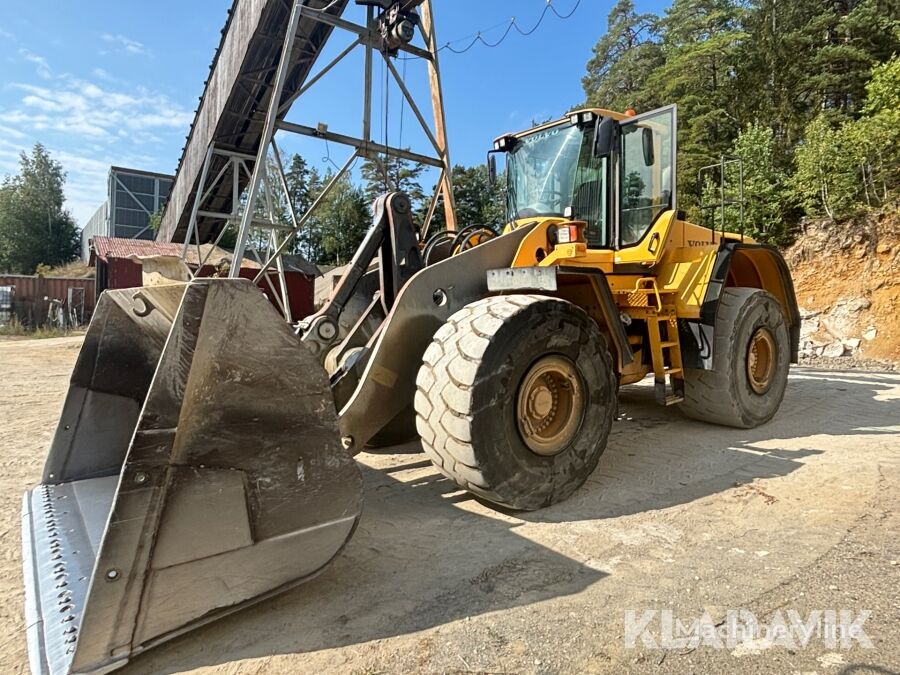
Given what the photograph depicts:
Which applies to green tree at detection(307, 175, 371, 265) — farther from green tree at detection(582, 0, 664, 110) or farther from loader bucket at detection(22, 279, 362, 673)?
loader bucket at detection(22, 279, 362, 673)

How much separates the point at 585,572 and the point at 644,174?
350 centimetres

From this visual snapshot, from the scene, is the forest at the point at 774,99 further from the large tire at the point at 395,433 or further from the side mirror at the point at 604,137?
the large tire at the point at 395,433

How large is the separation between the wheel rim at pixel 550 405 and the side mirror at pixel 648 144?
222 centimetres


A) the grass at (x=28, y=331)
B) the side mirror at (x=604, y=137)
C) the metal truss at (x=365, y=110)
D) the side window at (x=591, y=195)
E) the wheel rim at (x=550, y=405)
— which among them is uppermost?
the metal truss at (x=365, y=110)

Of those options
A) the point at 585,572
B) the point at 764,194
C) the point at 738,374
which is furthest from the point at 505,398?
the point at 764,194


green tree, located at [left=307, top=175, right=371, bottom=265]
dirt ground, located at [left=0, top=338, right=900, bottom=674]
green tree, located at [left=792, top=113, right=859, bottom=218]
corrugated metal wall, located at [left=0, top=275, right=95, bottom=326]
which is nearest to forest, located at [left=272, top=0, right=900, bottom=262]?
green tree, located at [left=792, top=113, right=859, bottom=218]

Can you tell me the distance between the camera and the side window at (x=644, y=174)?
4.62 metres

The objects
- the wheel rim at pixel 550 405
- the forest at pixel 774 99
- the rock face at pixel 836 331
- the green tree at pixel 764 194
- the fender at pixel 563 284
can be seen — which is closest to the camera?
the wheel rim at pixel 550 405

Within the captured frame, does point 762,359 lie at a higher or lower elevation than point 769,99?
lower

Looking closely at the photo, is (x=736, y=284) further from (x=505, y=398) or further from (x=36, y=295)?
(x=36, y=295)

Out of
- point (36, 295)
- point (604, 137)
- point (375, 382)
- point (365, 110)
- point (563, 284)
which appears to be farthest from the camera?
point (36, 295)

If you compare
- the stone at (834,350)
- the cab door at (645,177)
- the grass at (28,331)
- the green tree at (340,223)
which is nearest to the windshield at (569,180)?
the cab door at (645,177)

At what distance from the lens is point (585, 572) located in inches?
98.1

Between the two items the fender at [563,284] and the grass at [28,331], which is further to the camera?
the grass at [28,331]
